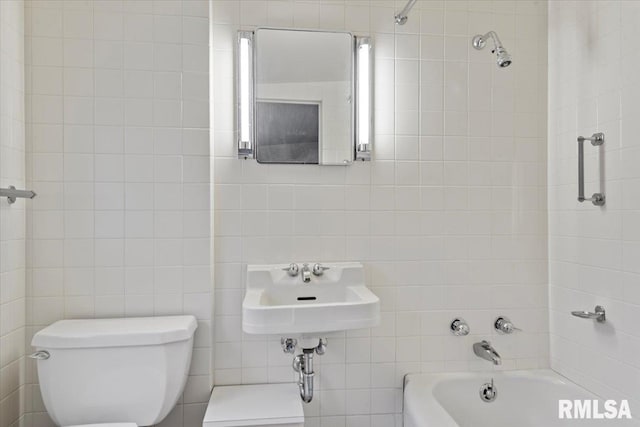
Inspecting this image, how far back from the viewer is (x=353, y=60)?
1742 mm

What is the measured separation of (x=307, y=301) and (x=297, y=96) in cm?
94

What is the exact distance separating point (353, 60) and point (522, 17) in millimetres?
896

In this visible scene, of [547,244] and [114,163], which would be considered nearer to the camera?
[114,163]

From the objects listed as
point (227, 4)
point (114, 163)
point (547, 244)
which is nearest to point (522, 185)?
→ point (547, 244)

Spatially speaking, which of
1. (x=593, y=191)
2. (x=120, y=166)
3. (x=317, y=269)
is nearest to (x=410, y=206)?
(x=317, y=269)

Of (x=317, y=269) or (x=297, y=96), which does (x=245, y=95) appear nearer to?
(x=297, y=96)

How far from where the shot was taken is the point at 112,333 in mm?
1389

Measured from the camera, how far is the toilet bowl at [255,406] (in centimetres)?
141

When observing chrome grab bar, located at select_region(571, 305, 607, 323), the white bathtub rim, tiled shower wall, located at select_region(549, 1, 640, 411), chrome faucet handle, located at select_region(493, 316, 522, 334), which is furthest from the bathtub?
chrome grab bar, located at select_region(571, 305, 607, 323)

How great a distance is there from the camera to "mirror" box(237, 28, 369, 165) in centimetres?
170

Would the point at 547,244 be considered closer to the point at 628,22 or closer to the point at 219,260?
the point at 628,22

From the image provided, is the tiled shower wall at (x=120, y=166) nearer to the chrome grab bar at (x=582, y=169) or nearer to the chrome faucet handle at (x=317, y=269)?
the chrome faucet handle at (x=317, y=269)

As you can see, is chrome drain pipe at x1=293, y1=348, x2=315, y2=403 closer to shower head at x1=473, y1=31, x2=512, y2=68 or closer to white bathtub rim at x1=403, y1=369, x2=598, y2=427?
white bathtub rim at x1=403, y1=369, x2=598, y2=427

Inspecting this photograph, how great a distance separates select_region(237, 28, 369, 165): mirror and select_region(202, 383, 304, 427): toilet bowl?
1015 millimetres
